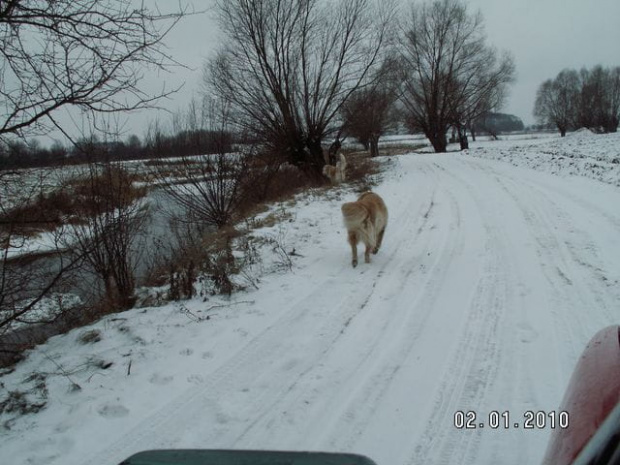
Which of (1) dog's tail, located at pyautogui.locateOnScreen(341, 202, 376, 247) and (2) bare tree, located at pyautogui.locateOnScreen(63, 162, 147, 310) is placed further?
(1) dog's tail, located at pyautogui.locateOnScreen(341, 202, 376, 247)

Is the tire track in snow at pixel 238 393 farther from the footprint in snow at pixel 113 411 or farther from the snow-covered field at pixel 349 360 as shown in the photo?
the footprint in snow at pixel 113 411

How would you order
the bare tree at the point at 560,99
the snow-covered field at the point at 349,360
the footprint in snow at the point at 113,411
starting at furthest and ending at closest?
the bare tree at the point at 560,99 < the footprint in snow at the point at 113,411 < the snow-covered field at the point at 349,360

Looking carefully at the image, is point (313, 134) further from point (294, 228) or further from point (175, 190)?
point (294, 228)

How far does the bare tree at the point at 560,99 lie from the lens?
2724 inches

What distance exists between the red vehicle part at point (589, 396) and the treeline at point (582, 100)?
76968mm

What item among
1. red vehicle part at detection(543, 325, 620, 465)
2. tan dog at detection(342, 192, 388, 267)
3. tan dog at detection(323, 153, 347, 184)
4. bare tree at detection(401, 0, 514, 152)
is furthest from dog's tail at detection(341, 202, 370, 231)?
bare tree at detection(401, 0, 514, 152)

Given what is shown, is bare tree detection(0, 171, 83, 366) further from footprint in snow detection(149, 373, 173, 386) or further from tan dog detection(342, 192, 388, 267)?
tan dog detection(342, 192, 388, 267)

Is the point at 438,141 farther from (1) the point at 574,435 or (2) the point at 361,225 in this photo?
(1) the point at 574,435

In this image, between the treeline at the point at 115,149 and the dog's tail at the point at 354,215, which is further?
the dog's tail at the point at 354,215

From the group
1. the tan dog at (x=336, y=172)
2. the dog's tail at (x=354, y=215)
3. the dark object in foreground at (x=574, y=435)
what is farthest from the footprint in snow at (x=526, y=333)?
the tan dog at (x=336, y=172)

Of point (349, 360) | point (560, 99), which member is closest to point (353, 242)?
point (349, 360)

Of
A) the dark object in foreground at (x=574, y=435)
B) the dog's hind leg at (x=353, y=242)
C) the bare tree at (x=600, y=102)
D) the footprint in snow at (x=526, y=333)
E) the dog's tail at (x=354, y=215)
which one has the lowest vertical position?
the footprint in snow at (x=526, y=333)

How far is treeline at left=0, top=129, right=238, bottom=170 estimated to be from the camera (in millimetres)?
3697

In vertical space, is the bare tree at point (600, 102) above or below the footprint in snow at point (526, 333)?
above
